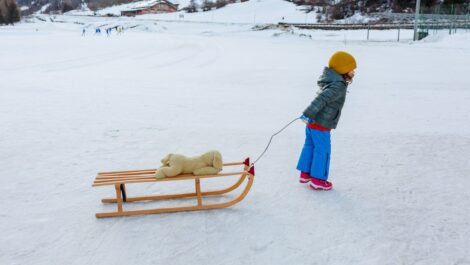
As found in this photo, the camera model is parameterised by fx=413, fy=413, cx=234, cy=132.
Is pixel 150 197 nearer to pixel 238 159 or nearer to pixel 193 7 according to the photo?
pixel 238 159

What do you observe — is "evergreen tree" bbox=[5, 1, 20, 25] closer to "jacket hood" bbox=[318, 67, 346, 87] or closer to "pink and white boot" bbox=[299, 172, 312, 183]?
"pink and white boot" bbox=[299, 172, 312, 183]

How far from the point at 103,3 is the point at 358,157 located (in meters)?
145

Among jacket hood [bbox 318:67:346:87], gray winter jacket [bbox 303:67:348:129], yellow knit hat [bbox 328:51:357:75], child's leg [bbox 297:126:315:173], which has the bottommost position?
child's leg [bbox 297:126:315:173]

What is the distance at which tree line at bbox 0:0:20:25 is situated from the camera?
73.4 m

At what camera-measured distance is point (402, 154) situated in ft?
18.1

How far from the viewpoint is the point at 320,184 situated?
436 centimetres

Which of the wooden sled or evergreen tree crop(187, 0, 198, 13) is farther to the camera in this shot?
evergreen tree crop(187, 0, 198, 13)

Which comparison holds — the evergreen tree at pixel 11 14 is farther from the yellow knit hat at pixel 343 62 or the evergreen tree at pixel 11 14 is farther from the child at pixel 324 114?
the yellow knit hat at pixel 343 62

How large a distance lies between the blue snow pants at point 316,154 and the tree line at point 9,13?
82664 mm

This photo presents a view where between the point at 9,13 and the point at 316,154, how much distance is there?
8313cm

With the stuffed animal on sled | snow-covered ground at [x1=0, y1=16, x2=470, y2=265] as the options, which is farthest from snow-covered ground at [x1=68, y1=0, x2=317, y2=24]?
the stuffed animal on sled

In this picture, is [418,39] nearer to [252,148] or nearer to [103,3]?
[252,148]

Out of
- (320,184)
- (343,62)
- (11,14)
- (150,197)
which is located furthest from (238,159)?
(11,14)

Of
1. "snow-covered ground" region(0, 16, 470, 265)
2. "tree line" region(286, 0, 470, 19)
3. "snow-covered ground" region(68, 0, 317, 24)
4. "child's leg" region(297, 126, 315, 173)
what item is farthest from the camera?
"snow-covered ground" region(68, 0, 317, 24)
